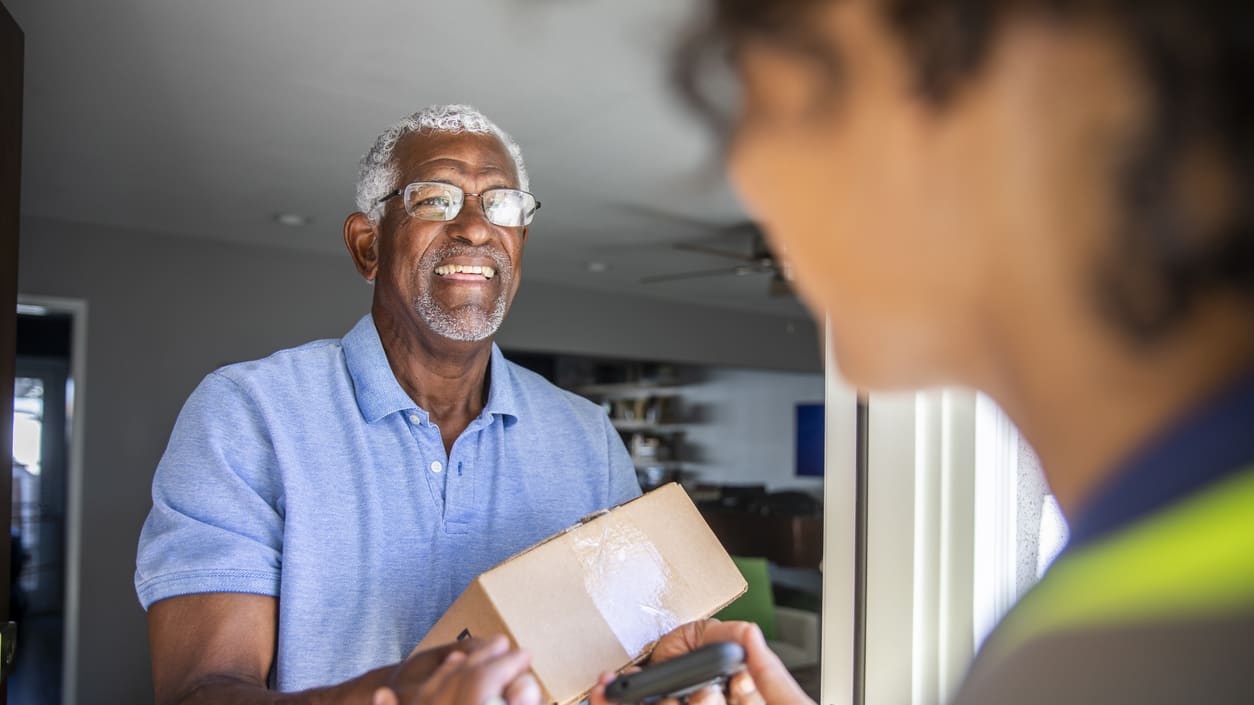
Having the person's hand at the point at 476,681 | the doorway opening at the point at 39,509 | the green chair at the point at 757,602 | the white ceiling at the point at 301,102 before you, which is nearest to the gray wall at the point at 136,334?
the white ceiling at the point at 301,102

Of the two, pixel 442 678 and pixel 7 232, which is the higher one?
pixel 7 232

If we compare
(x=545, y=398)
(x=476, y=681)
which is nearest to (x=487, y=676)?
(x=476, y=681)

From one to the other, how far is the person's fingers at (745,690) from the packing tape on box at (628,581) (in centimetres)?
8

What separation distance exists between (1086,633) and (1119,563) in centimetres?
2

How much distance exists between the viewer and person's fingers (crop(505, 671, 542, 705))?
1.56 feet

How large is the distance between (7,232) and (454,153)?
2.56ft

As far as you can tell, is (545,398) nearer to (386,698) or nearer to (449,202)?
(449,202)

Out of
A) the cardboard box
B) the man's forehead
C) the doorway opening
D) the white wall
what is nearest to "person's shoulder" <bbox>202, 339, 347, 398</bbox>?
the man's forehead

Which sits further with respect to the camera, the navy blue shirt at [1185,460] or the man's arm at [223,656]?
the man's arm at [223,656]

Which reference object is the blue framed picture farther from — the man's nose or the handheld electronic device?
the handheld electronic device

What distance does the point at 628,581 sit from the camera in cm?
66

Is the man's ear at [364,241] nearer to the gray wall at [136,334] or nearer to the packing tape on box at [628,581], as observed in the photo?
the packing tape on box at [628,581]

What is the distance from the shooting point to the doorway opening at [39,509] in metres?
4.75

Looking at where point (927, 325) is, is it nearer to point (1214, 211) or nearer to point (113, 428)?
point (1214, 211)
